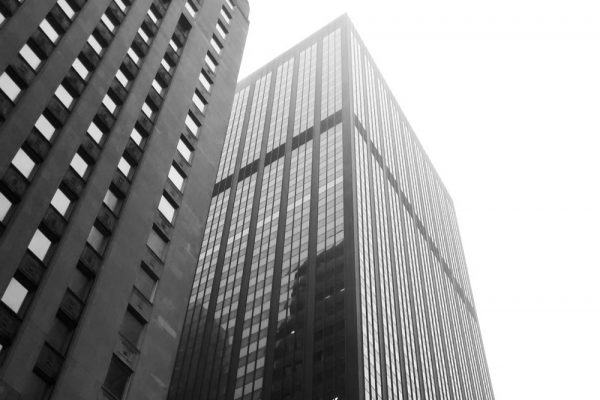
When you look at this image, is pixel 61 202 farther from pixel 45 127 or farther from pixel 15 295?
pixel 15 295

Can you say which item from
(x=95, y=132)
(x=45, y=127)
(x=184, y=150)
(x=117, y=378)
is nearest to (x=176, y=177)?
(x=184, y=150)

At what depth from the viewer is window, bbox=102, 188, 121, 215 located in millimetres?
37422

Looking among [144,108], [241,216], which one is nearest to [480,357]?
[241,216]

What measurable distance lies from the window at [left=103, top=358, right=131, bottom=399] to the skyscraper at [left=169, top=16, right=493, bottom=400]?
59953 mm

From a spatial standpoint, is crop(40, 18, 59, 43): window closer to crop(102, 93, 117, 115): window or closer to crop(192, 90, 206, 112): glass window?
crop(102, 93, 117, 115): window

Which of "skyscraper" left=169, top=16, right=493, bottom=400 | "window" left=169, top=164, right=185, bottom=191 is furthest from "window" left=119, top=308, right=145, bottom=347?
"skyscraper" left=169, top=16, right=493, bottom=400

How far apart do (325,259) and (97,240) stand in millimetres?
78399

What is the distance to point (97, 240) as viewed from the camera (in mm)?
35375

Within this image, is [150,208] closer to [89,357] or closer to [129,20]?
[89,357]

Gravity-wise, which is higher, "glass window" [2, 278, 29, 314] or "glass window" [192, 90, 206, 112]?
"glass window" [192, 90, 206, 112]

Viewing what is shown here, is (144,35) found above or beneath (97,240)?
above

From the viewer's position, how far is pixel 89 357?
30688mm

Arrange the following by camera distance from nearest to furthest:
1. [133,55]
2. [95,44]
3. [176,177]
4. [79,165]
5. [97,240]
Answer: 1. [97,240]
2. [79,165]
3. [95,44]
4. [176,177]
5. [133,55]

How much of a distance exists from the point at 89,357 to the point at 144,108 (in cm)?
1952
